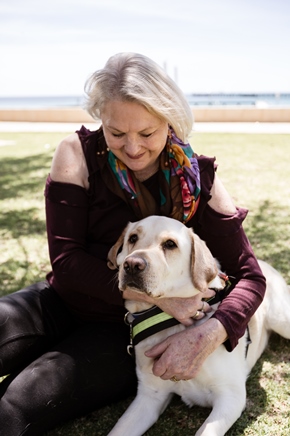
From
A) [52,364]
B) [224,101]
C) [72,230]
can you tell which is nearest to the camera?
[52,364]

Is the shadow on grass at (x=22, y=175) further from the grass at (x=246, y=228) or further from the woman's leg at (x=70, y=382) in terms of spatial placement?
the woman's leg at (x=70, y=382)

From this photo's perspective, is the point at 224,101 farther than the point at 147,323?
Yes

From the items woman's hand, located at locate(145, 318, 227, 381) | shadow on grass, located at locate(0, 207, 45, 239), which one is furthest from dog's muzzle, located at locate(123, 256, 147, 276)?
shadow on grass, located at locate(0, 207, 45, 239)

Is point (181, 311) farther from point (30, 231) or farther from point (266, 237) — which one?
point (30, 231)

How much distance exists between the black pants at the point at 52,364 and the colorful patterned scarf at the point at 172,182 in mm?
762

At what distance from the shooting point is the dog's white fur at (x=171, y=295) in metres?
2.55

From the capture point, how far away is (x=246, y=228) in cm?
637

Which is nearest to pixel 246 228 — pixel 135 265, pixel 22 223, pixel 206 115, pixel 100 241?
pixel 22 223

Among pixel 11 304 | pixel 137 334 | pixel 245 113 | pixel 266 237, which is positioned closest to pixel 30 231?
pixel 266 237

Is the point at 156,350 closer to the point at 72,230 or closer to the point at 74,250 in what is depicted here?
the point at 74,250

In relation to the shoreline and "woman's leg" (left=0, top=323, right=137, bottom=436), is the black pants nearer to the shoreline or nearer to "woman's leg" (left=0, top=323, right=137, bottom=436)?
"woman's leg" (left=0, top=323, right=137, bottom=436)

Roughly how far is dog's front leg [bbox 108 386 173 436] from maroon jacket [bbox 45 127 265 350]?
0.50 meters

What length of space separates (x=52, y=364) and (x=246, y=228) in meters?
4.03

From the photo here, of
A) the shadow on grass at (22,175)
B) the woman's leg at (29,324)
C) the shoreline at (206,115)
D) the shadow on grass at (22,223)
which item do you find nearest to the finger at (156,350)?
the woman's leg at (29,324)
